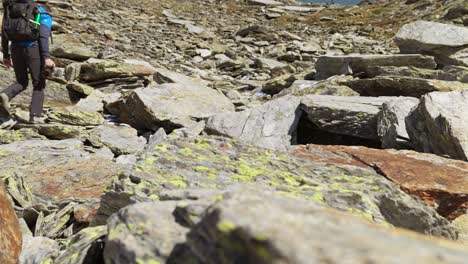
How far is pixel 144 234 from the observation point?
3.20 m

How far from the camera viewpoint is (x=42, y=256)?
4.55 m

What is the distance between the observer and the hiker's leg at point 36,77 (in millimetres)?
10766

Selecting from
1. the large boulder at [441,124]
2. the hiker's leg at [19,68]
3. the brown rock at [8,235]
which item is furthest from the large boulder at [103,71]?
the brown rock at [8,235]

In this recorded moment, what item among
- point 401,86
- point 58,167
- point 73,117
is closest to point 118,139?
point 73,117

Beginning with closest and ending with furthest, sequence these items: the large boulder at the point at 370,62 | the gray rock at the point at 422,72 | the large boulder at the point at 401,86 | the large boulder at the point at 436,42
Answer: the large boulder at the point at 401,86
the gray rock at the point at 422,72
the large boulder at the point at 370,62
the large boulder at the point at 436,42

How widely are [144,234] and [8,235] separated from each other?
252cm

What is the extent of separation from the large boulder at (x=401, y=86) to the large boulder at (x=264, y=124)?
296 cm

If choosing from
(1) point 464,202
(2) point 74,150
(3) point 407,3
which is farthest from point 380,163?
(3) point 407,3

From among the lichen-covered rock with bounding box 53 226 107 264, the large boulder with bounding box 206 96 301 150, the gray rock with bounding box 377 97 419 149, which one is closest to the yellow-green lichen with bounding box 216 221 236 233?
the lichen-covered rock with bounding box 53 226 107 264

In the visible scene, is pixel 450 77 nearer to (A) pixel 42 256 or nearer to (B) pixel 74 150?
(B) pixel 74 150

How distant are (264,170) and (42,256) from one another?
104 inches

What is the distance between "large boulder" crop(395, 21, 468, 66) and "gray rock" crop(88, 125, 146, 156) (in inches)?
423

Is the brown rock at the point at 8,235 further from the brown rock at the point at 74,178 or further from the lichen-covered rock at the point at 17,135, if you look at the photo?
the lichen-covered rock at the point at 17,135

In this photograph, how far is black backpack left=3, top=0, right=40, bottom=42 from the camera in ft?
33.3
